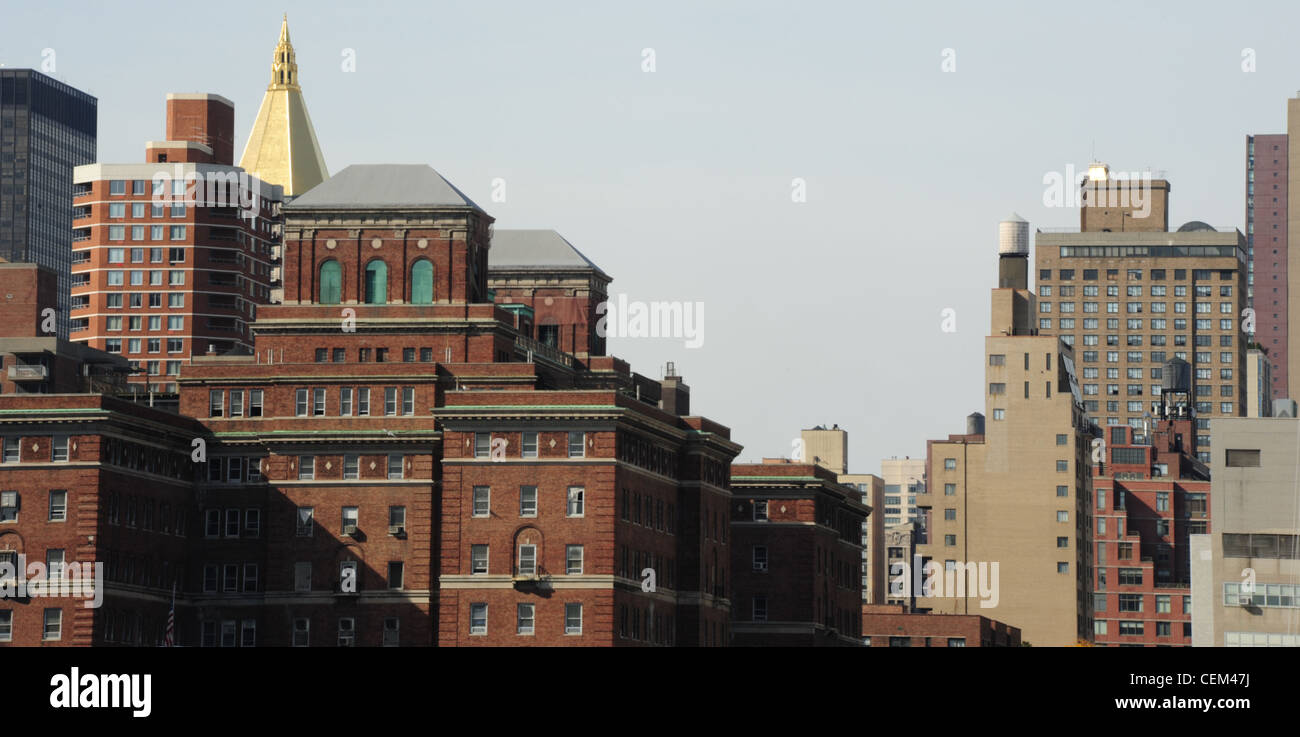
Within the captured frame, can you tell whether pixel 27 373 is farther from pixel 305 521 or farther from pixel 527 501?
pixel 527 501

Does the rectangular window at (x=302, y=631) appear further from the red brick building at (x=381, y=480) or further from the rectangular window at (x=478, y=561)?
the rectangular window at (x=478, y=561)

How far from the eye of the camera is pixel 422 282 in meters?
156

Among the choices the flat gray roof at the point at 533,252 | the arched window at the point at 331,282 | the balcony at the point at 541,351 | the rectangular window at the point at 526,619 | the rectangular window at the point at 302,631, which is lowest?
the rectangular window at the point at 302,631

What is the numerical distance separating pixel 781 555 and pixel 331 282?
40111mm

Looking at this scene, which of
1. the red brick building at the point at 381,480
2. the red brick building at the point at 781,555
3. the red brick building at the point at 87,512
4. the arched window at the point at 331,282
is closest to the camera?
the red brick building at the point at 87,512

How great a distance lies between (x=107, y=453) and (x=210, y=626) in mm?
14249

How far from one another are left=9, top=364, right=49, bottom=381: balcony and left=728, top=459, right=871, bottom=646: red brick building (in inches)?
1865

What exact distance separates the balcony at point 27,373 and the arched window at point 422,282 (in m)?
26.9

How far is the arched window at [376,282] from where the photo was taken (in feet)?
513

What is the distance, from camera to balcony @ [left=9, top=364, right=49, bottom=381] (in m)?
164

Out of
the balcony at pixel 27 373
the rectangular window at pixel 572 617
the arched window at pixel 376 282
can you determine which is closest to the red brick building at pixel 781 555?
the arched window at pixel 376 282

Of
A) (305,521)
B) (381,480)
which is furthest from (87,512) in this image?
(381,480)

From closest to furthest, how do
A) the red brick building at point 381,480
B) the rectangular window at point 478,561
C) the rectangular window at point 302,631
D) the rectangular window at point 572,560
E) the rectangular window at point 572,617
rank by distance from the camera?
the rectangular window at point 572,617 < the red brick building at point 381,480 < the rectangular window at point 572,560 < the rectangular window at point 478,561 < the rectangular window at point 302,631
